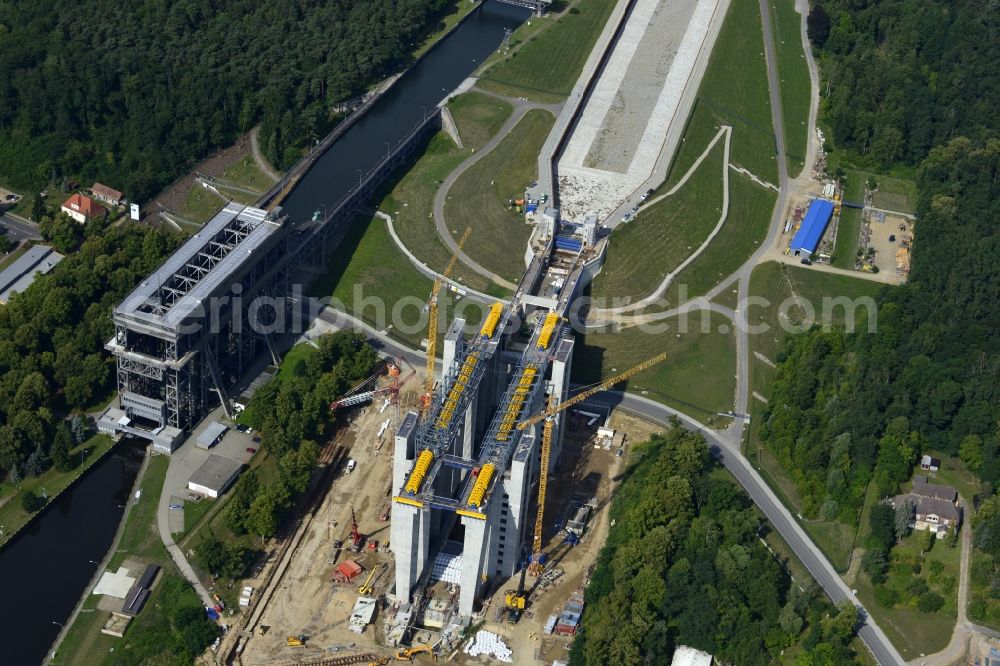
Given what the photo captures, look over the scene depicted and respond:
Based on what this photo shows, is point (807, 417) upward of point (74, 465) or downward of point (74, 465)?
upward

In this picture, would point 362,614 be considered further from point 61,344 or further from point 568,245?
point 568,245

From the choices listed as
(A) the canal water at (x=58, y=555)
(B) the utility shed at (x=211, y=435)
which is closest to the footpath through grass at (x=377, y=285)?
(B) the utility shed at (x=211, y=435)

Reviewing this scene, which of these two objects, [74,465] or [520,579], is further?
[74,465]

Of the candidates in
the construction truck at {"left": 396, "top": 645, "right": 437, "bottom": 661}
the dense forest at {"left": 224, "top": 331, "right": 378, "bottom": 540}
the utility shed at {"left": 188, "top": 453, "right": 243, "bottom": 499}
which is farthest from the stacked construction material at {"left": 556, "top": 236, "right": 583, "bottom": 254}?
the construction truck at {"left": 396, "top": 645, "right": 437, "bottom": 661}

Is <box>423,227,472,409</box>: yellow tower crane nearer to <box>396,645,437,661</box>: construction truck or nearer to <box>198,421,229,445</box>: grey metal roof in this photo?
<box>198,421,229,445</box>: grey metal roof

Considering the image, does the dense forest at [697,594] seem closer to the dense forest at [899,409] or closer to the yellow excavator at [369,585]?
the dense forest at [899,409]

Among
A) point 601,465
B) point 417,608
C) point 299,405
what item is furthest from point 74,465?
point 601,465

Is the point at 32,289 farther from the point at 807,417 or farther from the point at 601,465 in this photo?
the point at 807,417
